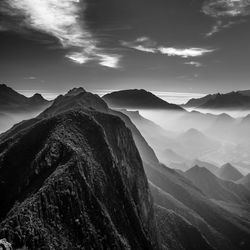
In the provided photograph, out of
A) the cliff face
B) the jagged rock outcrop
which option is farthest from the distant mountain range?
the jagged rock outcrop

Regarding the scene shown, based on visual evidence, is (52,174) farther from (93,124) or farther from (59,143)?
(93,124)

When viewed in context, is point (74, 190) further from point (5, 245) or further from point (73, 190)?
point (5, 245)

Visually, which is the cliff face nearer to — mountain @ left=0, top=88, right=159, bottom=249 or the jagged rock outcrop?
mountain @ left=0, top=88, right=159, bottom=249

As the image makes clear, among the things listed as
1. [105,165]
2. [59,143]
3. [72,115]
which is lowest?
[105,165]

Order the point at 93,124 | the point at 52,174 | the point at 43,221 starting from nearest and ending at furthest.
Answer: the point at 43,221 < the point at 52,174 < the point at 93,124

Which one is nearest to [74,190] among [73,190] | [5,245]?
[73,190]

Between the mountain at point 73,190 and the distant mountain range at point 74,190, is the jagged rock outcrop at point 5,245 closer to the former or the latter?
the mountain at point 73,190

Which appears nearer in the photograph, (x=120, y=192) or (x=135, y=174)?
(x=120, y=192)

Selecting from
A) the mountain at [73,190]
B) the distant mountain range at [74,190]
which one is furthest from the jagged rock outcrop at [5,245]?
the distant mountain range at [74,190]

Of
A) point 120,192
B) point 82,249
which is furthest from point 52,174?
point 120,192
